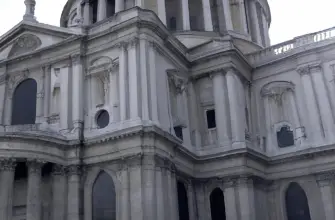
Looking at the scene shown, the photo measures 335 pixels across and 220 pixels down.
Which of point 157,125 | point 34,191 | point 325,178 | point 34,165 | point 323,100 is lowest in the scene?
point 34,191

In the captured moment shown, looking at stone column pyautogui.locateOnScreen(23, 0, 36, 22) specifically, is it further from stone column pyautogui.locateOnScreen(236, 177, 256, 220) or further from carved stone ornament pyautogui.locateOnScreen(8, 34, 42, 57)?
stone column pyautogui.locateOnScreen(236, 177, 256, 220)

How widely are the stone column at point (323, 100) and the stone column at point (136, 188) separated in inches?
456

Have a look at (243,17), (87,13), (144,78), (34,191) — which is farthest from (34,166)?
(243,17)

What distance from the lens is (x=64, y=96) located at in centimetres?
2508

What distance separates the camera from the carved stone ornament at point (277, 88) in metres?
29.2

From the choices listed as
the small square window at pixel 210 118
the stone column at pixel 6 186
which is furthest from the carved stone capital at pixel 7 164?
the small square window at pixel 210 118

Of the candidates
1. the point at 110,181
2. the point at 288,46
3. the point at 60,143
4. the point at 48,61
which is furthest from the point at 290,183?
the point at 48,61

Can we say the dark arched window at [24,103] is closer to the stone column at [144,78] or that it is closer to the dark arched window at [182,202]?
the stone column at [144,78]

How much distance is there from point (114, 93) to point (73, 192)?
17.7 feet

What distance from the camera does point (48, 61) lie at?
87.0 feet

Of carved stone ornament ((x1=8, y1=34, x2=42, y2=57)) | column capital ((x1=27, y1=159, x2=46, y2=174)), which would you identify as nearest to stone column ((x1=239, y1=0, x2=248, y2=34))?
carved stone ornament ((x1=8, y1=34, x2=42, y2=57))

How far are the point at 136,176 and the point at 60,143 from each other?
4387mm

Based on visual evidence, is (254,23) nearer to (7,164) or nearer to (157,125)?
(157,125)

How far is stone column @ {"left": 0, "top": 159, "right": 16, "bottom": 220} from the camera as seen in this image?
2084 cm
